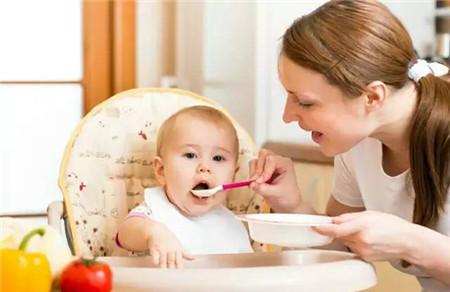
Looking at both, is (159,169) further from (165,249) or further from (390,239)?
(390,239)

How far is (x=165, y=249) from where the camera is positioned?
1646 mm

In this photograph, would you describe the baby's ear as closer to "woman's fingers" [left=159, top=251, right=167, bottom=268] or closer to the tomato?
"woman's fingers" [left=159, top=251, right=167, bottom=268]

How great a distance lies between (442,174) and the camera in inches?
69.2

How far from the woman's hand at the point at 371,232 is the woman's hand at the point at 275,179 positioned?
1.06 feet

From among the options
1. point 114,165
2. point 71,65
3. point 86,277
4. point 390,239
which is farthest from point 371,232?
point 71,65

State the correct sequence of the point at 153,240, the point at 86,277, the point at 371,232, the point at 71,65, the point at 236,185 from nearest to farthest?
1. the point at 86,277
2. the point at 371,232
3. the point at 153,240
4. the point at 236,185
5. the point at 71,65

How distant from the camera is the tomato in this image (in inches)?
55.0

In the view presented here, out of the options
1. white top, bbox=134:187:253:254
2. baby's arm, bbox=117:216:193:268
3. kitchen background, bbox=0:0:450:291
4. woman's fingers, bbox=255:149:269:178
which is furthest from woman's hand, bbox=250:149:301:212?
kitchen background, bbox=0:0:450:291

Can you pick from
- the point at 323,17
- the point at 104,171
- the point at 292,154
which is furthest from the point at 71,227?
the point at 292,154

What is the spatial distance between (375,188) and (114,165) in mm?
581

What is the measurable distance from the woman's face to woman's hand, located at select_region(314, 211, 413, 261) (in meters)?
0.24

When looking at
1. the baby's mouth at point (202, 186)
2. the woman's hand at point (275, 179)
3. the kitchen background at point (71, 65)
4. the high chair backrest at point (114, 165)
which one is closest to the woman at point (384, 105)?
the woman's hand at point (275, 179)

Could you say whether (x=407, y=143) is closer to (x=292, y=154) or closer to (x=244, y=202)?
(x=244, y=202)

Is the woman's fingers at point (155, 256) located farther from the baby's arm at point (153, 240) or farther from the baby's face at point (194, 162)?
the baby's face at point (194, 162)
